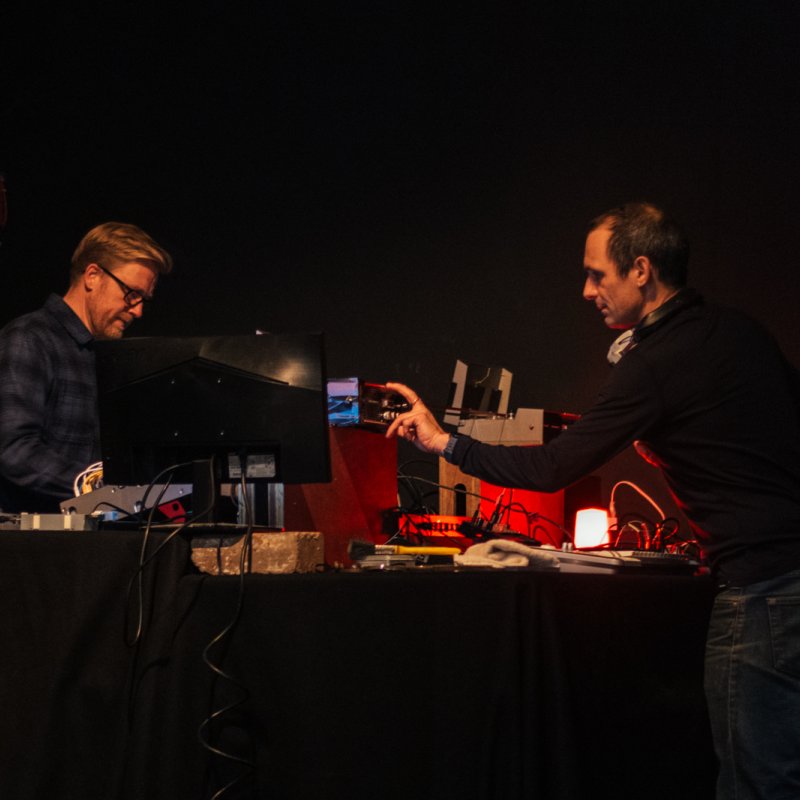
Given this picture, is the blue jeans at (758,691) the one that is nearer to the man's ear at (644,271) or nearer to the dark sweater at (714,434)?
the dark sweater at (714,434)

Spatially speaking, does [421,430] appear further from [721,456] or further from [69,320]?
[69,320]

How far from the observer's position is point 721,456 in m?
1.76

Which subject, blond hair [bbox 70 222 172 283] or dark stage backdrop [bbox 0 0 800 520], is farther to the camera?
dark stage backdrop [bbox 0 0 800 520]

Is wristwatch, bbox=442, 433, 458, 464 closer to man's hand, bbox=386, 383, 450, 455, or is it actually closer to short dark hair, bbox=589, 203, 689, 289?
man's hand, bbox=386, 383, 450, 455

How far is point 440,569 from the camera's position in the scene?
61.6 inches

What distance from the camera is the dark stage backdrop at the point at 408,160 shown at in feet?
12.3

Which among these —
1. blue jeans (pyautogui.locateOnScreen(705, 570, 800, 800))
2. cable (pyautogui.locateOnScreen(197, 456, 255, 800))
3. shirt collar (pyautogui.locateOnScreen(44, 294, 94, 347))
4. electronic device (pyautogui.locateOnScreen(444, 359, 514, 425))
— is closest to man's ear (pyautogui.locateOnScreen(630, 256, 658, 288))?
blue jeans (pyautogui.locateOnScreen(705, 570, 800, 800))

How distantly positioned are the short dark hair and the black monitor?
74 centimetres

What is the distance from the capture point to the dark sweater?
171 cm

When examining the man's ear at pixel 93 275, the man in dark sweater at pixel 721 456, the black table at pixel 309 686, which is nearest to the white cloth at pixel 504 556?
the black table at pixel 309 686

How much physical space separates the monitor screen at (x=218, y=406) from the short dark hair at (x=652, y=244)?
2.44 ft

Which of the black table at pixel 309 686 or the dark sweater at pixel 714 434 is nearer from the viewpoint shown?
the black table at pixel 309 686

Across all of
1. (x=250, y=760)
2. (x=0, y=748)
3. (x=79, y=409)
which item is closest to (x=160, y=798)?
(x=250, y=760)

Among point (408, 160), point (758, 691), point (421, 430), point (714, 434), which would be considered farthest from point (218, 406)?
point (408, 160)
